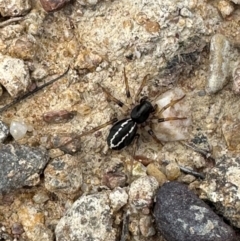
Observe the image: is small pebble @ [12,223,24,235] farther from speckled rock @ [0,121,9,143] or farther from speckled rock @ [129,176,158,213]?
speckled rock @ [129,176,158,213]

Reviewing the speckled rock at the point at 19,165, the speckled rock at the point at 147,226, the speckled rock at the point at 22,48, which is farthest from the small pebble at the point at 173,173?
the speckled rock at the point at 22,48

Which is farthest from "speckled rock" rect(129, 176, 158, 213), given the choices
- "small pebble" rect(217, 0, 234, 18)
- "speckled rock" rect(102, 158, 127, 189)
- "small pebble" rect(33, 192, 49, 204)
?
"small pebble" rect(217, 0, 234, 18)

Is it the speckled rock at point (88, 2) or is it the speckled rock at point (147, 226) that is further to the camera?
the speckled rock at point (88, 2)

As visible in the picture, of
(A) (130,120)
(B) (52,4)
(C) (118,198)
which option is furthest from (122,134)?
(B) (52,4)

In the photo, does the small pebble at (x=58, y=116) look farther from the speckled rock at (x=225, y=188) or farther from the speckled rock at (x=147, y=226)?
the speckled rock at (x=225, y=188)

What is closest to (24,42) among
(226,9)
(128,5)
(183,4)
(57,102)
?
(57,102)

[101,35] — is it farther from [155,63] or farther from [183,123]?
[183,123]

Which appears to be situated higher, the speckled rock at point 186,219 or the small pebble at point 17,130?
the small pebble at point 17,130

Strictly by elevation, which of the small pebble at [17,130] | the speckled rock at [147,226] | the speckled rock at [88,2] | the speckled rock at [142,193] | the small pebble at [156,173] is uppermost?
the speckled rock at [88,2]
